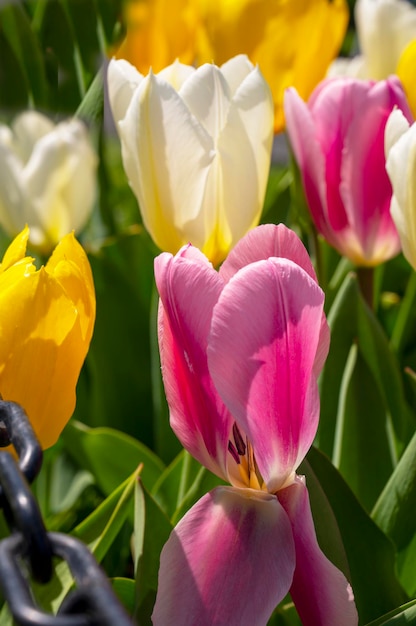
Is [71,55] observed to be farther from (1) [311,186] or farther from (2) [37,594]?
(2) [37,594]

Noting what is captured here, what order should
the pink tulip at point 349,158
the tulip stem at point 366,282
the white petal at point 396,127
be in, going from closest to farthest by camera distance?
the white petal at point 396,127 < the pink tulip at point 349,158 < the tulip stem at point 366,282

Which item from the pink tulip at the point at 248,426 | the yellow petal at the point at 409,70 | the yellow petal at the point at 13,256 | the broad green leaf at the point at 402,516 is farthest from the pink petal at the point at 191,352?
the yellow petal at the point at 409,70

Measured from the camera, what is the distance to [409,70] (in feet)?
2.75

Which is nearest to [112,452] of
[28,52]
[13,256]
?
[13,256]

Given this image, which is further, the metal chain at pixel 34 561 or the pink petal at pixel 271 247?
the pink petal at pixel 271 247

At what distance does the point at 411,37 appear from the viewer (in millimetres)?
1016

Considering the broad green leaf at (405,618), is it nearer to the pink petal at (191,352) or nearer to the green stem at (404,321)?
the pink petal at (191,352)

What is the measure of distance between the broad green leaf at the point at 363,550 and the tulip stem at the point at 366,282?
0.29 meters

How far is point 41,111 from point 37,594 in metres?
0.77

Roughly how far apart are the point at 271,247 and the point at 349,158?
1.12ft

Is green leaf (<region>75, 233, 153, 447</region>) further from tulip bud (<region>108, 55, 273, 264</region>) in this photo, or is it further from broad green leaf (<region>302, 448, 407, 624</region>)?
broad green leaf (<region>302, 448, 407, 624</region>)

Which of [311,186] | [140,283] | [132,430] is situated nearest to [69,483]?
[132,430]

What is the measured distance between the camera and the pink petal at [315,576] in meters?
0.42

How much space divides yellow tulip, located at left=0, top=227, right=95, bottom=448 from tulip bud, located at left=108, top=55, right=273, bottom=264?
0.23 metres
